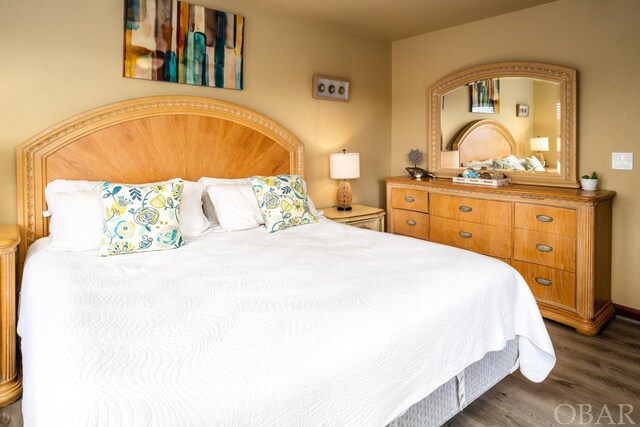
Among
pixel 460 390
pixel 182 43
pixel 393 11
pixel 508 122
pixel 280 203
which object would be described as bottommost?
pixel 460 390

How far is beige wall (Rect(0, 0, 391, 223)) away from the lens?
249 centimetres

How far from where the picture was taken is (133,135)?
2836mm

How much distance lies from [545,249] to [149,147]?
2872 mm

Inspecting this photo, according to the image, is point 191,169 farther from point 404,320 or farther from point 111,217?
point 404,320

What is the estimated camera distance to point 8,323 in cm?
207

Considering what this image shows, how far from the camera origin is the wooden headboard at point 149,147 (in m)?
2.55

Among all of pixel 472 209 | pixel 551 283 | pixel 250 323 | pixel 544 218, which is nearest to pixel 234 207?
pixel 250 323

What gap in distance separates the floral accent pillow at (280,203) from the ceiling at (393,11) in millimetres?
1467

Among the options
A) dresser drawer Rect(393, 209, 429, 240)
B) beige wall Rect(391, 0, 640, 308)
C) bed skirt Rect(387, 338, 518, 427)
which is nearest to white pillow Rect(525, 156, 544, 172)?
beige wall Rect(391, 0, 640, 308)

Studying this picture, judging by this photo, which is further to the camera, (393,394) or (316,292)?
(316,292)

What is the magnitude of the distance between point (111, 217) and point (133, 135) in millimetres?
831

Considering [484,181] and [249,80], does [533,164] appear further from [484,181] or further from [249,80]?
[249,80]

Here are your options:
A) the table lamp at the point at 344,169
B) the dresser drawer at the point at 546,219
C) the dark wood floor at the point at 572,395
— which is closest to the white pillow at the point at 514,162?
the dresser drawer at the point at 546,219

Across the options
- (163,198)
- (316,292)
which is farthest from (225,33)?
(316,292)
